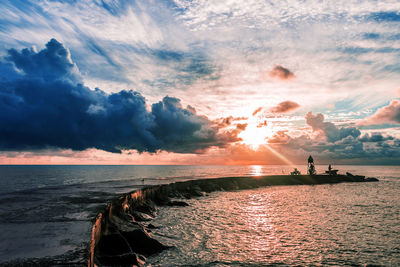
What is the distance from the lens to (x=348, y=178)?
256 ft

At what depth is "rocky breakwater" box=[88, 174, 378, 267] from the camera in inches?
429

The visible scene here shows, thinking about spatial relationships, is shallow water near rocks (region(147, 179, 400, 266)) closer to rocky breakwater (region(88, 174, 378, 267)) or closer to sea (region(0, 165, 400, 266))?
sea (region(0, 165, 400, 266))

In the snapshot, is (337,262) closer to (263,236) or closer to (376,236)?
(263,236)

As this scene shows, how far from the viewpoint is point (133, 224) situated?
1622cm

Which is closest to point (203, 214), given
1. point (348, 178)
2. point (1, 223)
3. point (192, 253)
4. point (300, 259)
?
point (192, 253)

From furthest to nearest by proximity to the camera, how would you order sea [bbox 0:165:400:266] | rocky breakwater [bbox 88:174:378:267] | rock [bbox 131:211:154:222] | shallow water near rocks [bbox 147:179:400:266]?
rock [bbox 131:211:154:222] → shallow water near rocks [bbox 147:179:400:266] → rocky breakwater [bbox 88:174:378:267] → sea [bbox 0:165:400:266]

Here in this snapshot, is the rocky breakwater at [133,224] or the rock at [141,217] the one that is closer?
the rocky breakwater at [133,224]

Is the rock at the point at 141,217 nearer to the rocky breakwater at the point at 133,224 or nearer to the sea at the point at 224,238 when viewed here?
the rocky breakwater at the point at 133,224

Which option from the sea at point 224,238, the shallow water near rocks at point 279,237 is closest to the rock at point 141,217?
the sea at point 224,238

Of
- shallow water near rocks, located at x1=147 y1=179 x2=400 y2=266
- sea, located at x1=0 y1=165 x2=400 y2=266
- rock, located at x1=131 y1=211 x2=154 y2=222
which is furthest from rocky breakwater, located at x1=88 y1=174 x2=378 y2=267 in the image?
shallow water near rocks, located at x1=147 y1=179 x2=400 y2=266

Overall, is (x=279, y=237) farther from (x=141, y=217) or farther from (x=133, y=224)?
(x=141, y=217)

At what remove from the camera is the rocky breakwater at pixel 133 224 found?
35.8 ft

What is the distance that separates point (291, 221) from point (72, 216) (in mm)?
18076

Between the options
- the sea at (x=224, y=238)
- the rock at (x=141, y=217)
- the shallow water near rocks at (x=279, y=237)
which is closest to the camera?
the sea at (x=224, y=238)
